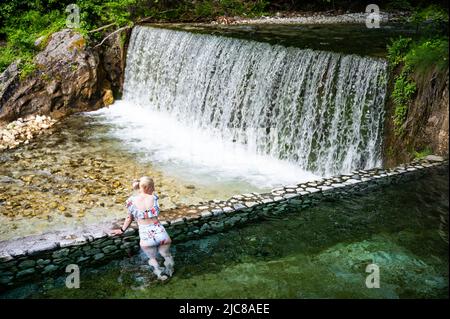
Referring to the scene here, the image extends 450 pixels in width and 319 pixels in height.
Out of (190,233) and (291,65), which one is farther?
(291,65)

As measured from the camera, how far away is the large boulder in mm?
10617

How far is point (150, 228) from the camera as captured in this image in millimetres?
4691

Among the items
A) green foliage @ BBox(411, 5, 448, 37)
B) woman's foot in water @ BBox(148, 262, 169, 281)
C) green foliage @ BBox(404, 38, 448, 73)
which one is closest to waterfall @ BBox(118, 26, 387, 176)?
green foliage @ BBox(404, 38, 448, 73)

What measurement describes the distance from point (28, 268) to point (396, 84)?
228 inches

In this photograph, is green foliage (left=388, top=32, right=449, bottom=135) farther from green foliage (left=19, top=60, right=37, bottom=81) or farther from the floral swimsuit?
green foliage (left=19, top=60, right=37, bottom=81)

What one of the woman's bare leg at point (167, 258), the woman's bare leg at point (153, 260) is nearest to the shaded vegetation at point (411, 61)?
the woman's bare leg at point (167, 258)

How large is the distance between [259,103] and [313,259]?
14.8ft

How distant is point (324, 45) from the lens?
9.00m

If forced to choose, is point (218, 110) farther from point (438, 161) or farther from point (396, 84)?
point (438, 161)

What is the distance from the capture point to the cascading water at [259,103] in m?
7.37

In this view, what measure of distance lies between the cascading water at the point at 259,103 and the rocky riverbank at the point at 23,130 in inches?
65.0

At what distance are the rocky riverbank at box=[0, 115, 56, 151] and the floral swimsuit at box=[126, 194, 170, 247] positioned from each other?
545 cm

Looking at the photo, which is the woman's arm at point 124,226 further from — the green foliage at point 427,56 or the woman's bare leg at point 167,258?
the green foliage at point 427,56

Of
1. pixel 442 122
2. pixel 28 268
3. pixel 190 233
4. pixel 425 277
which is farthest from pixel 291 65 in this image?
pixel 28 268
